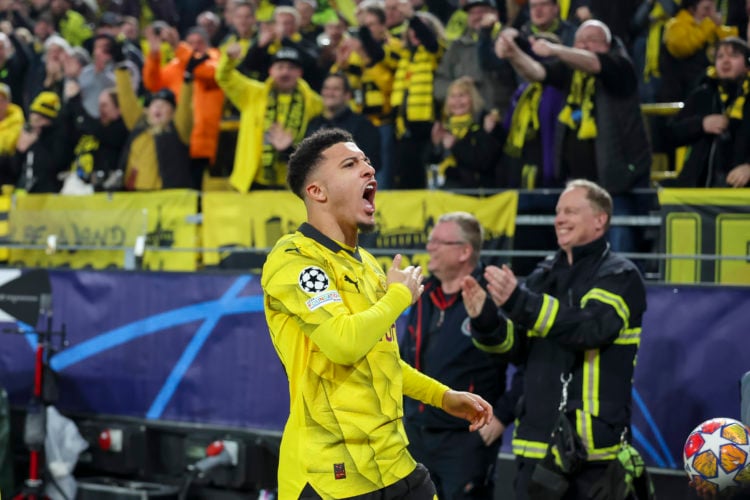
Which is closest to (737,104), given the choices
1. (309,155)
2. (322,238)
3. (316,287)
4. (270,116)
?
(270,116)

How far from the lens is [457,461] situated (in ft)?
23.7

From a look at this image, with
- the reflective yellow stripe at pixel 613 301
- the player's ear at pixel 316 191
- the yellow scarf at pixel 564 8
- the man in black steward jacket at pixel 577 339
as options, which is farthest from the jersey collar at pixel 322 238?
the yellow scarf at pixel 564 8

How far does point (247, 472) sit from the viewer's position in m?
9.75

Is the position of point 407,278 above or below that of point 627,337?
above

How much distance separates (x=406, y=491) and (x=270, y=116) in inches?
298

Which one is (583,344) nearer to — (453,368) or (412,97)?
(453,368)

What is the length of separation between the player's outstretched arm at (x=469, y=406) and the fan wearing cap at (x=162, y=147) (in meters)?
7.82

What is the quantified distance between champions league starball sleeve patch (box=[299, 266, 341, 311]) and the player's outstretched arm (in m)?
0.77

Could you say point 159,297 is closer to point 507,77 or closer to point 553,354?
point 507,77

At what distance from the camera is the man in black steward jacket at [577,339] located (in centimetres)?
643

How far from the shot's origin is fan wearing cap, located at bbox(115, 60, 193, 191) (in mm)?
12422

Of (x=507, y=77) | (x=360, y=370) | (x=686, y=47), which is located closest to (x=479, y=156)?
(x=507, y=77)

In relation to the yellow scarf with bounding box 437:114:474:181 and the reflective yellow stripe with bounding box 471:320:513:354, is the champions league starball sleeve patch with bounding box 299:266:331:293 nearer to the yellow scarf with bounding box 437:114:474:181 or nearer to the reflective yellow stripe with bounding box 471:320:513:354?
the reflective yellow stripe with bounding box 471:320:513:354

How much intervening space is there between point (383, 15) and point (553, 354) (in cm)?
623
